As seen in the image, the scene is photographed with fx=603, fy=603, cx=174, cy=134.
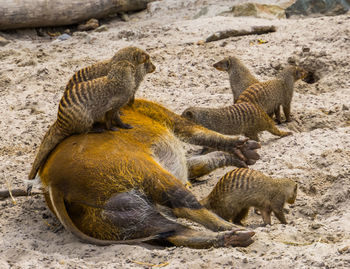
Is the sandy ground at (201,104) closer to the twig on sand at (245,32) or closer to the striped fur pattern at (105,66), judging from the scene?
the twig on sand at (245,32)

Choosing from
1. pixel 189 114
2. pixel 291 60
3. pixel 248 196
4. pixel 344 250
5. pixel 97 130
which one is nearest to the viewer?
pixel 344 250

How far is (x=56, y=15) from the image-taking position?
29.3ft

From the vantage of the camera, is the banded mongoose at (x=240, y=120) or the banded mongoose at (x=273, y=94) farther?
the banded mongoose at (x=273, y=94)

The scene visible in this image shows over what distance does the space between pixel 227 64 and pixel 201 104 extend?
0.67 m

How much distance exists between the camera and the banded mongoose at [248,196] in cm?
386

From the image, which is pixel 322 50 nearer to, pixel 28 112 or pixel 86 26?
pixel 28 112

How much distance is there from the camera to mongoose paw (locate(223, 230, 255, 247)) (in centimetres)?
329

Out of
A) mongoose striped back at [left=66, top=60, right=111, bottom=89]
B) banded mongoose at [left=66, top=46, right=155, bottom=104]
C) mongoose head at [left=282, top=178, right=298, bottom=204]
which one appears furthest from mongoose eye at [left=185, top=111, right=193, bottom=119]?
mongoose head at [left=282, top=178, right=298, bottom=204]

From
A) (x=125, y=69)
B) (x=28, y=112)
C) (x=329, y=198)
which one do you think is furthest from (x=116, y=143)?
(x=28, y=112)

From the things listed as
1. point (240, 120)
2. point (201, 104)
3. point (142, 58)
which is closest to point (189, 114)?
point (240, 120)

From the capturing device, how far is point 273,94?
577cm

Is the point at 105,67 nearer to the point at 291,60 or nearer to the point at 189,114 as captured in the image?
the point at 189,114

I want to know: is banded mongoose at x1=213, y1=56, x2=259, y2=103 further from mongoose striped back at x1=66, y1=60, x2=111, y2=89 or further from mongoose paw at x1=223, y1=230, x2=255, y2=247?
mongoose paw at x1=223, y1=230, x2=255, y2=247

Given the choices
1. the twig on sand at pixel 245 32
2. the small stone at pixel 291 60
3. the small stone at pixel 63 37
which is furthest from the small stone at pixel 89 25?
the small stone at pixel 291 60
